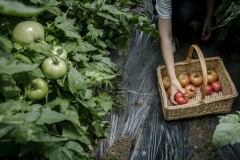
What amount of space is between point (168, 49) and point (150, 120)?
1.74 feet

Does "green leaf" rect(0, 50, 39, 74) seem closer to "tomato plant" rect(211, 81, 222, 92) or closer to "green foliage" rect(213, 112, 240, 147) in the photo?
"green foliage" rect(213, 112, 240, 147)

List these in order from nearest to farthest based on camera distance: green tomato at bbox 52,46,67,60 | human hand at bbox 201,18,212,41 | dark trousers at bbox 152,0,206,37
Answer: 1. green tomato at bbox 52,46,67,60
2. dark trousers at bbox 152,0,206,37
3. human hand at bbox 201,18,212,41

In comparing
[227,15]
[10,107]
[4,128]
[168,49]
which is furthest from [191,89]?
[4,128]

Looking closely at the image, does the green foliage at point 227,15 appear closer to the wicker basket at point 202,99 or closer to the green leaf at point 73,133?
the wicker basket at point 202,99

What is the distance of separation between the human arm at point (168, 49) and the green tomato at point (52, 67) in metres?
0.88

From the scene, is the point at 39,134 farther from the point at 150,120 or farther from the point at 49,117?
the point at 150,120

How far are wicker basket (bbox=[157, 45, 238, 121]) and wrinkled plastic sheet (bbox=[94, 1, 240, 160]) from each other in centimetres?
9

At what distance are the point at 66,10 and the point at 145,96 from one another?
2.88 feet

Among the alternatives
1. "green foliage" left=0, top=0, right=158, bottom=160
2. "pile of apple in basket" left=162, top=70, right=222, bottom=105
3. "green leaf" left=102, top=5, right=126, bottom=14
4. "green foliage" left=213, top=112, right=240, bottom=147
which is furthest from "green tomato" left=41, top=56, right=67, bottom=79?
"pile of apple in basket" left=162, top=70, right=222, bottom=105

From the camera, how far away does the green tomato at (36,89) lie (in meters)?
1.36

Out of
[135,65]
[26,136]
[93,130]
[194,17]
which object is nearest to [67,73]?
[93,130]

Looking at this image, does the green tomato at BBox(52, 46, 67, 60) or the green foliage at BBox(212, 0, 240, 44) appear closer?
the green tomato at BBox(52, 46, 67, 60)

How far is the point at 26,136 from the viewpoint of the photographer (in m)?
1.00

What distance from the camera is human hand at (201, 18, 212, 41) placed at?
2.49 meters
